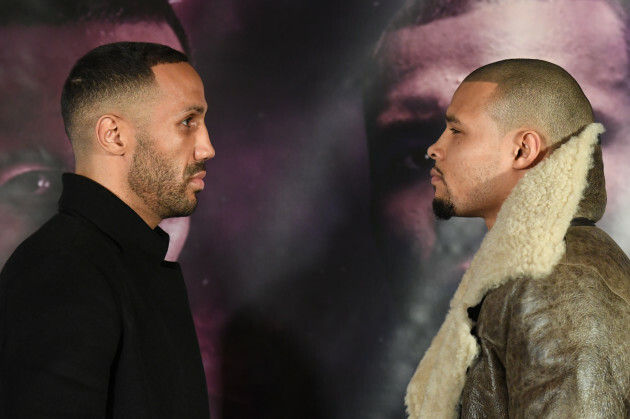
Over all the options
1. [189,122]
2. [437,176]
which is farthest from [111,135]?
[437,176]

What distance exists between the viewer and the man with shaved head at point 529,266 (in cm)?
154

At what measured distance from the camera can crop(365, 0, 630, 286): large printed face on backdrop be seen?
2812 mm

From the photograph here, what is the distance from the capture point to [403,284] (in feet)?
9.70

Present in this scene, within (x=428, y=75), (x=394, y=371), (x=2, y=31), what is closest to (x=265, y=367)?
(x=394, y=371)

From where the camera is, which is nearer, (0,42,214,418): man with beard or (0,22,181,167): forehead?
(0,42,214,418): man with beard

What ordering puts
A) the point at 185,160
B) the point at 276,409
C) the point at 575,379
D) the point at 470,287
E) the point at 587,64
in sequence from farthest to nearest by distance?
the point at 276,409 → the point at 587,64 → the point at 185,160 → the point at 470,287 → the point at 575,379

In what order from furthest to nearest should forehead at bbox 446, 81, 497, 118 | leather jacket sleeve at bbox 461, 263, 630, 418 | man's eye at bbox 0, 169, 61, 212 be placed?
man's eye at bbox 0, 169, 61, 212, forehead at bbox 446, 81, 497, 118, leather jacket sleeve at bbox 461, 263, 630, 418

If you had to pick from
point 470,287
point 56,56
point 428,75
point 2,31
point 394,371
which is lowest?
point 394,371

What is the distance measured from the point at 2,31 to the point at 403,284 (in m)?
2.04

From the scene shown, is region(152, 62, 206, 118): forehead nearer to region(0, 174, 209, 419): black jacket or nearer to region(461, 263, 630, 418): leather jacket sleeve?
region(0, 174, 209, 419): black jacket

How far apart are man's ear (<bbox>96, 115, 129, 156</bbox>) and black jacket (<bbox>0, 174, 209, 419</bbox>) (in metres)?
0.12

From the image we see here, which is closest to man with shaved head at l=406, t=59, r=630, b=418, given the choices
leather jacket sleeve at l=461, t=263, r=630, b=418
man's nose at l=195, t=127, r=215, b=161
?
leather jacket sleeve at l=461, t=263, r=630, b=418

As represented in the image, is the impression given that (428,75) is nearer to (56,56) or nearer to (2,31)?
(56,56)

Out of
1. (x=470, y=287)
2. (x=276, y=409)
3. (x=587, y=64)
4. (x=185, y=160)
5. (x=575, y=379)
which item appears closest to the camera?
(x=575, y=379)
